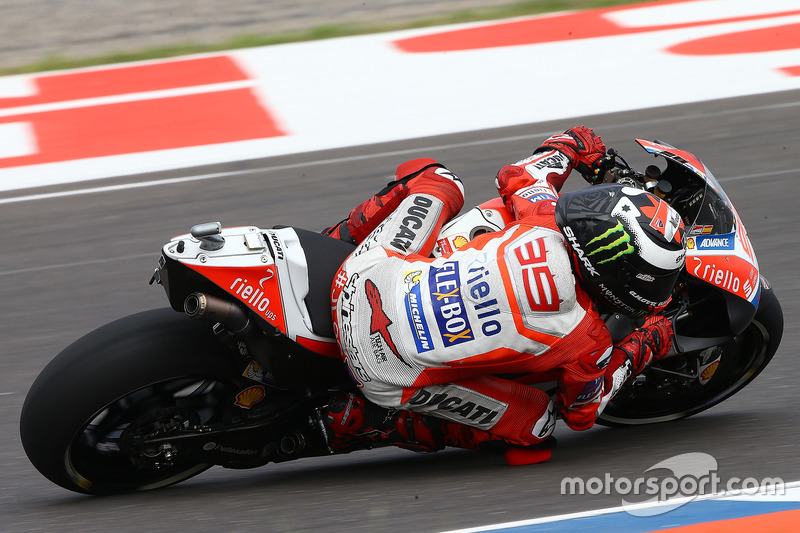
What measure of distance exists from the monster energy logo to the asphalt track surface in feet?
3.15

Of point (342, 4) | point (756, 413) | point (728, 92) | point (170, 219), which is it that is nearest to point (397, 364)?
point (756, 413)

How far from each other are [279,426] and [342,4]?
8609 mm

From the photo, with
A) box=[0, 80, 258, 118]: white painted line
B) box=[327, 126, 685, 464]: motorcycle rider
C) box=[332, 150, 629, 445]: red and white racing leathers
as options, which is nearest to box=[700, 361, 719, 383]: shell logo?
box=[327, 126, 685, 464]: motorcycle rider

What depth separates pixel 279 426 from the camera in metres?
3.80

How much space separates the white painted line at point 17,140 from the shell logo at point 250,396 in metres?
5.39

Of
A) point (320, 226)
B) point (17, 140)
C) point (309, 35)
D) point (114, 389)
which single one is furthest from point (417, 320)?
point (309, 35)

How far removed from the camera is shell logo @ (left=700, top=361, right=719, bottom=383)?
4.21 m

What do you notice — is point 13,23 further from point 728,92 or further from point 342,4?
point 728,92

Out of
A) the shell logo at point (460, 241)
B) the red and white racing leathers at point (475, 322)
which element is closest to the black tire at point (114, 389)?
the red and white racing leathers at point (475, 322)

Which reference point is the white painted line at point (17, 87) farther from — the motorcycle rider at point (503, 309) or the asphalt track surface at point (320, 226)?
the motorcycle rider at point (503, 309)

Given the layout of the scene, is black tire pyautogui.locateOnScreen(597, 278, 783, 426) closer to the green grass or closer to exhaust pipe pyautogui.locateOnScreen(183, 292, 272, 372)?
exhaust pipe pyautogui.locateOnScreen(183, 292, 272, 372)

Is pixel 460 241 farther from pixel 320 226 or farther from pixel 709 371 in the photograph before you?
pixel 320 226

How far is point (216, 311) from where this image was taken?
11.3 ft

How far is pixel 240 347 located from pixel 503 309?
0.93 metres
